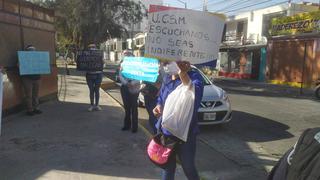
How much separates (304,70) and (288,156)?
2532cm

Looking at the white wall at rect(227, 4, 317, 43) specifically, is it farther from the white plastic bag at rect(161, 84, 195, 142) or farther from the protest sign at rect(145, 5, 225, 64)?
the white plastic bag at rect(161, 84, 195, 142)

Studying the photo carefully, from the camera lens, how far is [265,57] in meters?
31.0

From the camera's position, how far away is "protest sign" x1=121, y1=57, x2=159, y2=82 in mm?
7022

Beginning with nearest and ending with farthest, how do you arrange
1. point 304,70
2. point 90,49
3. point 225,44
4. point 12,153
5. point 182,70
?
point 182,70 < point 12,153 < point 90,49 < point 304,70 < point 225,44

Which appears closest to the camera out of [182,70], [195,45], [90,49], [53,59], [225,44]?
[182,70]

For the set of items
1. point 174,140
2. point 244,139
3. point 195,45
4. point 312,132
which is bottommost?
point 244,139

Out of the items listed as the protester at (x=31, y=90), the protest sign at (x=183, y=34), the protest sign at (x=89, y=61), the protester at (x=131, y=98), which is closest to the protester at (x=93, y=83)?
the protest sign at (x=89, y=61)

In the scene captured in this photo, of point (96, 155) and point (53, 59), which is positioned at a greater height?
point (53, 59)

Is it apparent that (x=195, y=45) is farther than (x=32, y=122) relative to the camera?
No

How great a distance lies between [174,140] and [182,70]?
2.44ft

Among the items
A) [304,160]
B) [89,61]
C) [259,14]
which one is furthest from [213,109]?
[259,14]

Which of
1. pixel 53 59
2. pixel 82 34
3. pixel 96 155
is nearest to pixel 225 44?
pixel 82 34

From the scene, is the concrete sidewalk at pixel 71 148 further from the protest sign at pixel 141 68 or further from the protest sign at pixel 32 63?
the protest sign at pixel 141 68

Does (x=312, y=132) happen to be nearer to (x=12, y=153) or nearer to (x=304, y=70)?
(x=12, y=153)
